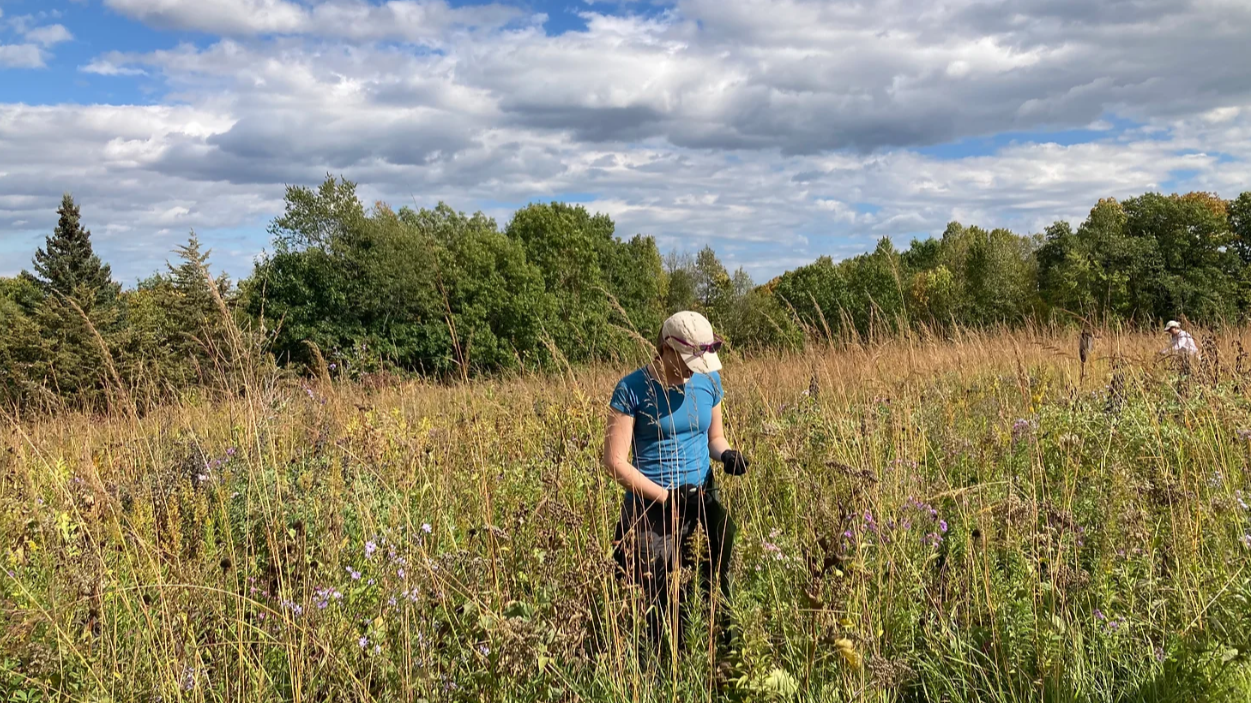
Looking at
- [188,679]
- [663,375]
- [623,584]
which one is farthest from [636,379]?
[188,679]

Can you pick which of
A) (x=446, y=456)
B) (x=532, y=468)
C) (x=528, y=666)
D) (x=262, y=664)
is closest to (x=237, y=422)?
(x=446, y=456)

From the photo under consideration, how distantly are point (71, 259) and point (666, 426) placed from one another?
168ft

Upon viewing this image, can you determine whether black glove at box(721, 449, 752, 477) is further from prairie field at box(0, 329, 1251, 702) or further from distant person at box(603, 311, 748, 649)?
prairie field at box(0, 329, 1251, 702)

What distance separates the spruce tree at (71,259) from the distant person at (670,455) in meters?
48.0

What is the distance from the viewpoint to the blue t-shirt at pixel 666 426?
3.12 m

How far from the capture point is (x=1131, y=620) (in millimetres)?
2592

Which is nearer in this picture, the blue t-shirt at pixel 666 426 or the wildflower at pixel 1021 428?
the blue t-shirt at pixel 666 426

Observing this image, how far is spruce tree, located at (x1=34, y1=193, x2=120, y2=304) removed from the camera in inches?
1667

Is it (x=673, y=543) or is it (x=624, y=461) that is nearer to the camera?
(x=673, y=543)

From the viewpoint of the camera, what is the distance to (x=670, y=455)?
3156 millimetres

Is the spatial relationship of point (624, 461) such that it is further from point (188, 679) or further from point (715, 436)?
point (188, 679)

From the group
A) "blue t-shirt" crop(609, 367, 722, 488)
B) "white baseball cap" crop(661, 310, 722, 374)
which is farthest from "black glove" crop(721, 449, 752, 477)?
"white baseball cap" crop(661, 310, 722, 374)

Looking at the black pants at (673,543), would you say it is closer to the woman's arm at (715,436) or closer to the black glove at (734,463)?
the black glove at (734,463)

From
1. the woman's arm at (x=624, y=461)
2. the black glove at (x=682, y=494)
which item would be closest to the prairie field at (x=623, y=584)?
the woman's arm at (x=624, y=461)
